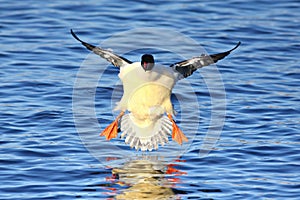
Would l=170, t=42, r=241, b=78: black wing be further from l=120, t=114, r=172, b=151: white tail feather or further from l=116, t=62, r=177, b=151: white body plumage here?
l=120, t=114, r=172, b=151: white tail feather

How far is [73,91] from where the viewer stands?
14734mm

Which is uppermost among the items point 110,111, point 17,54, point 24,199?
point 17,54

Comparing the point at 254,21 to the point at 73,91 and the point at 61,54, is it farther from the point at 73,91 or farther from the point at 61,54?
the point at 73,91

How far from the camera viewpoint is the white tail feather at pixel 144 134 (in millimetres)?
11359

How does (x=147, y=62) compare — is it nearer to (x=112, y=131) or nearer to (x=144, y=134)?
(x=144, y=134)

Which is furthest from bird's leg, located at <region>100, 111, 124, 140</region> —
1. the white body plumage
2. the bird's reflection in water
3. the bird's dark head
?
the bird's dark head

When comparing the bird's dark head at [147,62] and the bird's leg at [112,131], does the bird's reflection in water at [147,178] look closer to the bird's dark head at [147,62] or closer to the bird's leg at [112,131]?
the bird's leg at [112,131]

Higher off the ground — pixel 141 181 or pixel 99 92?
pixel 99 92

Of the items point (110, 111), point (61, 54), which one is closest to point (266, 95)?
point (110, 111)

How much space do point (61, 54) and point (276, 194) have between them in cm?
847

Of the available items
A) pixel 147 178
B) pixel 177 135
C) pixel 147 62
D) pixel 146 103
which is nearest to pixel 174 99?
pixel 177 135

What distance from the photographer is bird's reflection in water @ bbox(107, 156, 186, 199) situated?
9.91m

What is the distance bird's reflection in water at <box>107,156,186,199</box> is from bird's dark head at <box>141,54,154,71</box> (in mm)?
1512

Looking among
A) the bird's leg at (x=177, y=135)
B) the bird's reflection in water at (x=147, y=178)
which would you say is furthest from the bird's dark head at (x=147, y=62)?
the bird's reflection in water at (x=147, y=178)
